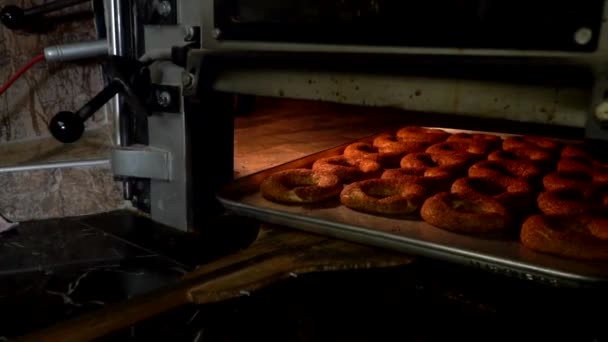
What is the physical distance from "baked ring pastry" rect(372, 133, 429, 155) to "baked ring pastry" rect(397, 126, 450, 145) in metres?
0.02

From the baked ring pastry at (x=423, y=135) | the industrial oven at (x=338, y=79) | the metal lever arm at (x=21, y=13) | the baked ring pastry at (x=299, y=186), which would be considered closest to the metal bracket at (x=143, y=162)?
the industrial oven at (x=338, y=79)

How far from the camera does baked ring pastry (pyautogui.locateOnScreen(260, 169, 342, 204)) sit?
1.09 metres

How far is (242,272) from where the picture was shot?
79 cm

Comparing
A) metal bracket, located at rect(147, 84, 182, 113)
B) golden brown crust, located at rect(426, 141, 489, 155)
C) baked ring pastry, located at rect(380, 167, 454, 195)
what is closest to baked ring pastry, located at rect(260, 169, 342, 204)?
baked ring pastry, located at rect(380, 167, 454, 195)

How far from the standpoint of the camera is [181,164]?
112cm

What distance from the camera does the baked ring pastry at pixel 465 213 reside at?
953 millimetres

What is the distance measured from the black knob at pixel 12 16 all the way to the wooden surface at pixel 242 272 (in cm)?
71

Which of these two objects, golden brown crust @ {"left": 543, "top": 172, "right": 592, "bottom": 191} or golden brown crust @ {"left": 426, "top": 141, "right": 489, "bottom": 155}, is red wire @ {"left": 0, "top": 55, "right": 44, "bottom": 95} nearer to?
golden brown crust @ {"left": 426, "top": 141, "right": 489, "bottom": 155}

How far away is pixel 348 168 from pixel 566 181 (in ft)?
1.52

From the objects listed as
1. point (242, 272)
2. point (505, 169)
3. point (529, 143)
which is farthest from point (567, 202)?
point (242, 272)

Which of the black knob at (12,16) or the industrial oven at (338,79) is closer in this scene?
the industrial oven at (338,79)

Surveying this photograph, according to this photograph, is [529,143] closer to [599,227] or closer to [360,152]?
[360,152]

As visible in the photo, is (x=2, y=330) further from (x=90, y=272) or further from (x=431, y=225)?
(x=431, y=225)

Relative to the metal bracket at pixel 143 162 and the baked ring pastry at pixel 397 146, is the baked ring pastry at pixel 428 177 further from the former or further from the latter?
the metal bracket at pixel 143 162
